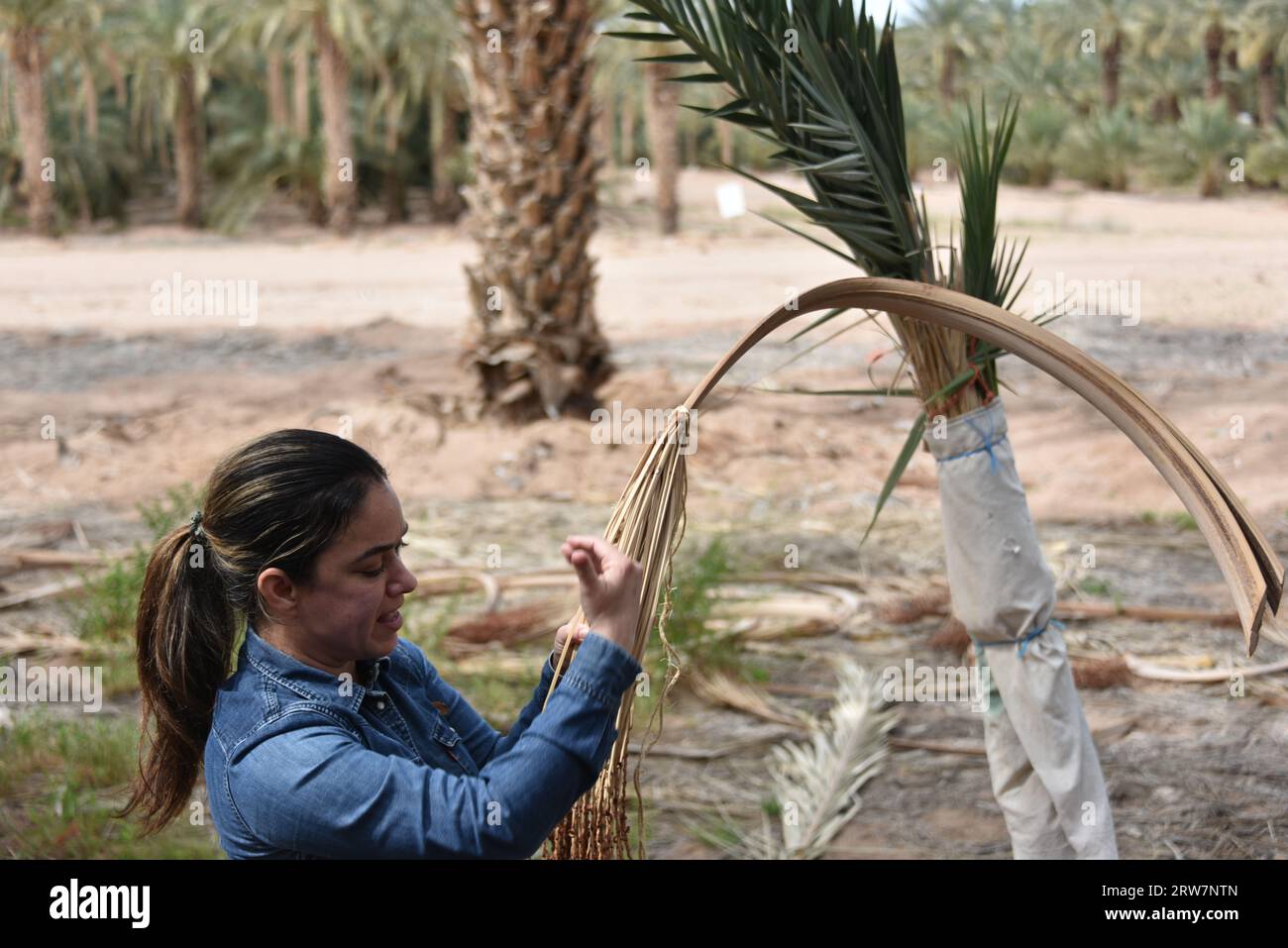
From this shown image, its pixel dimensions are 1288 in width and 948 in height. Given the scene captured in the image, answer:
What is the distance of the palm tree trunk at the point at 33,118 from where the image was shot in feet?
63.2

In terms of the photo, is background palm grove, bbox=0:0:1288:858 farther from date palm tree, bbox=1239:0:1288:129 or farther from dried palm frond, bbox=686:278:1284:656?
date palm tree, bbox=1239:0:1288:129

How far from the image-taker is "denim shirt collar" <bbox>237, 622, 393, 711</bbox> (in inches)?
64.2

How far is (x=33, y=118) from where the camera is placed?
19562 millimetres

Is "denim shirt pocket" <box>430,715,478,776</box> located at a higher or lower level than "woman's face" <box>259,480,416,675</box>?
lower

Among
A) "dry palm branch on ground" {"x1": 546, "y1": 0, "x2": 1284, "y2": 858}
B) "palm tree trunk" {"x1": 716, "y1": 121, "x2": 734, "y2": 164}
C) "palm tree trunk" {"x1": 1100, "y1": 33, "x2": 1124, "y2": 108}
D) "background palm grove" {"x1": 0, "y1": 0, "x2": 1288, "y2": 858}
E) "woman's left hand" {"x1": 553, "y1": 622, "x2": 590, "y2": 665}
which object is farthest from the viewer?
"palm tree trunk" {"x1": 716, "y1": 121, "x2": 734, "y2": 164}

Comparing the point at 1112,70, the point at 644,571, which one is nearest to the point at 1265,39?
the point at 1112,70

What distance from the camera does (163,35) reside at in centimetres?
2195

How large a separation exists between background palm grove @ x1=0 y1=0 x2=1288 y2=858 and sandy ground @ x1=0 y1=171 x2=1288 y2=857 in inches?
1.3

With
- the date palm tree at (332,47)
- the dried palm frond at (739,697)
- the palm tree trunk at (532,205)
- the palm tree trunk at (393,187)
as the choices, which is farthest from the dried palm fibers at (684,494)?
the palm tree trunk at (393,187)

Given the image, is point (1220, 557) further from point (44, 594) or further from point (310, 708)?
point (44, 594)

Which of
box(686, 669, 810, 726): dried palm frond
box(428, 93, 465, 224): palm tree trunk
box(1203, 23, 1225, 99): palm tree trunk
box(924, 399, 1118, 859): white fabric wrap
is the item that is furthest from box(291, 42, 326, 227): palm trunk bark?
box(924, 399, 1118, 859): white fabric wrap

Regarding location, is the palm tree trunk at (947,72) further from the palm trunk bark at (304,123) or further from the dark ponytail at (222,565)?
the dark ponytail at (222,565)
